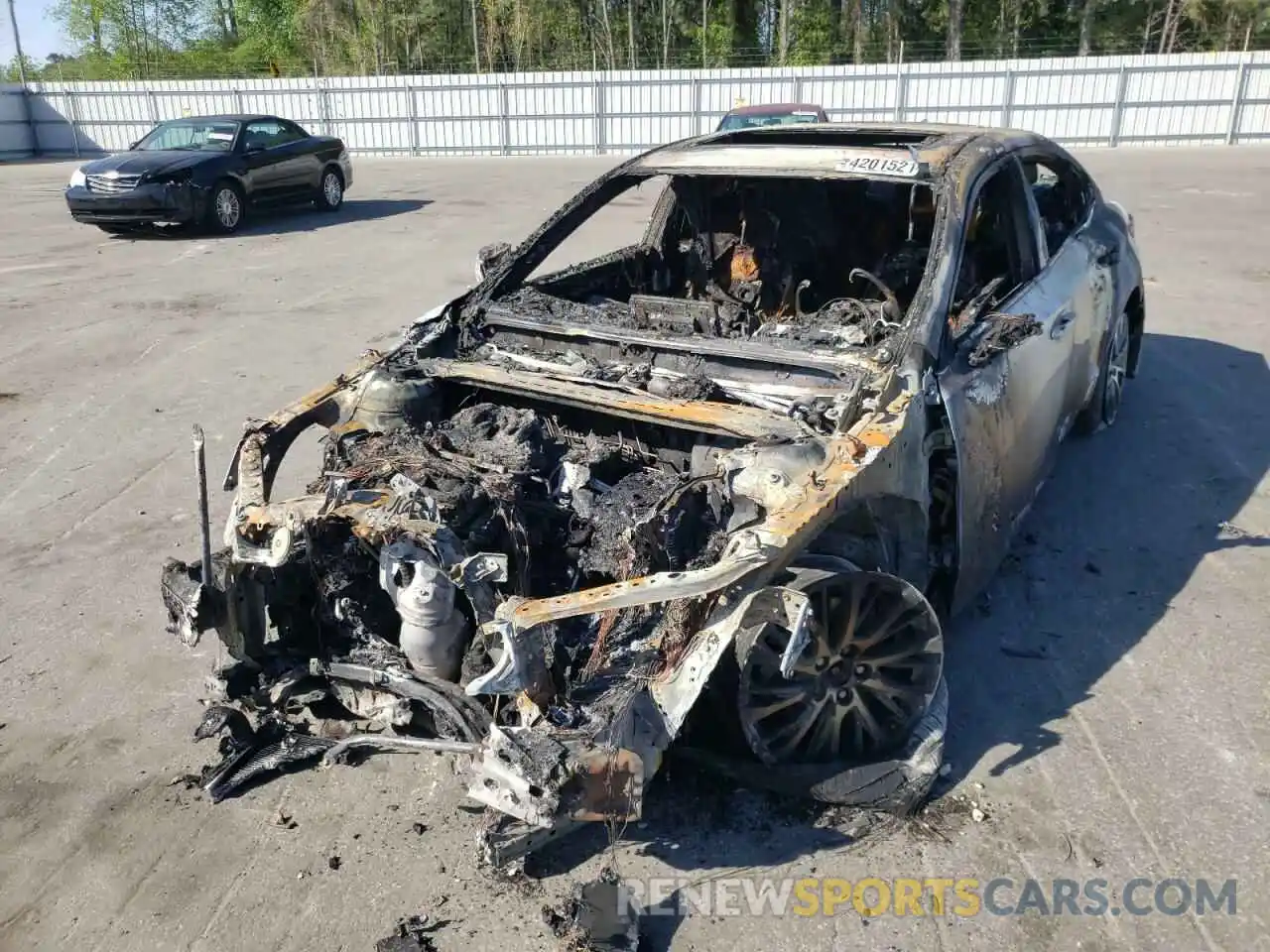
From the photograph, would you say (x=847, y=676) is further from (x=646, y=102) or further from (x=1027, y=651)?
(x=646, y=102)

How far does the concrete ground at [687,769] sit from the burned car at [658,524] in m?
0.22

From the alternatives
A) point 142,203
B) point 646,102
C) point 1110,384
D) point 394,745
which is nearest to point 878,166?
point 1110,384

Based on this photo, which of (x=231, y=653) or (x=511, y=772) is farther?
(x=231, y=653)

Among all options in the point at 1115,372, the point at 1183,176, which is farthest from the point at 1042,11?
the point at 1115,372

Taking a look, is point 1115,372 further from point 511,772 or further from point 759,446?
point 511,772

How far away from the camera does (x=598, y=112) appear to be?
2708cm

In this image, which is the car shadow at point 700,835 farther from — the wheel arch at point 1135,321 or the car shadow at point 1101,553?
the wheel arch at point 1135,321

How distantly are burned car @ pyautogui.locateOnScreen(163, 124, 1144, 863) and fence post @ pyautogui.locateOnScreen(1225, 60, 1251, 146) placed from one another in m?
25.5

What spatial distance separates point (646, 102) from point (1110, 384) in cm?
2325

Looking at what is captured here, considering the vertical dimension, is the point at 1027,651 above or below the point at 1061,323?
below

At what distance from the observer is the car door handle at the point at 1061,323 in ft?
14.1

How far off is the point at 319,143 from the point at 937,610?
1452 cm

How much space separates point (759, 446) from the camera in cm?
302

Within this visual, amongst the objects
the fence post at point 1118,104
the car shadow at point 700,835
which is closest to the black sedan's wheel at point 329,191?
the car shadow at point 700,835
